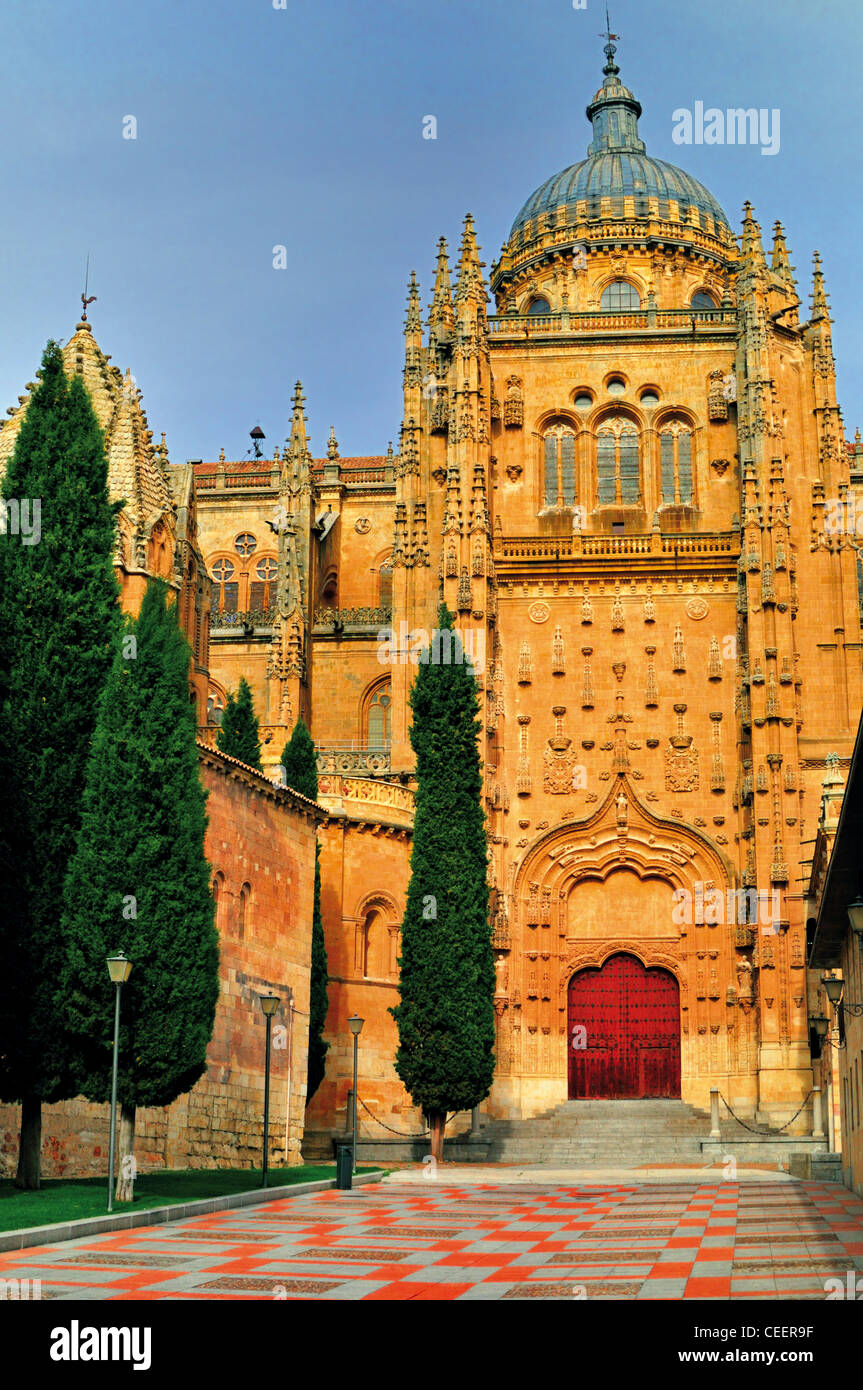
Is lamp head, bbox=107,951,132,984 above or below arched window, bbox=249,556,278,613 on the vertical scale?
below

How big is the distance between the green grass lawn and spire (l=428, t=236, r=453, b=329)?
1085 inches

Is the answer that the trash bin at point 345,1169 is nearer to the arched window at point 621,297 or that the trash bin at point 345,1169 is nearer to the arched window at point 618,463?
the arched window at point 618,463

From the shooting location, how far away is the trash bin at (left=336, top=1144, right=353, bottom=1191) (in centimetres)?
2332

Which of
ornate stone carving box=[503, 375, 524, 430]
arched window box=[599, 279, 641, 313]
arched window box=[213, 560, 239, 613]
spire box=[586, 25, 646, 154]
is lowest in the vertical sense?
arched window box=[213, 560, 239, 613]

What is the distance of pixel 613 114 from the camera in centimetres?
6134

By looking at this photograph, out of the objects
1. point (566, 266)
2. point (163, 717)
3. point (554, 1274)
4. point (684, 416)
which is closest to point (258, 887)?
point (163, 717)

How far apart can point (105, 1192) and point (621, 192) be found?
144 feet

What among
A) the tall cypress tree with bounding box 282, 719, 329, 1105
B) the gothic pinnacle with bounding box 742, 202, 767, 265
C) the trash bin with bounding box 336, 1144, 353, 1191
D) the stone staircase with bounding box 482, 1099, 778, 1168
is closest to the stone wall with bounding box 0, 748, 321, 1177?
the tall cypress tree with bounding box 282, 719, 329, 1105

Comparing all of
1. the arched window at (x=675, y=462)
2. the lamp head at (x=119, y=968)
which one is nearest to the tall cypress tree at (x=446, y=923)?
the arched window at (x=675, y=462)

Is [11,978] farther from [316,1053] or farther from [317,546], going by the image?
[317,546]

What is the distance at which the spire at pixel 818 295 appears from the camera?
46188mm

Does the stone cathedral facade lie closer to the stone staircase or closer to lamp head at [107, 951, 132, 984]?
the stone staircase

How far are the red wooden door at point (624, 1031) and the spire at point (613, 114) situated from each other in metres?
31.7

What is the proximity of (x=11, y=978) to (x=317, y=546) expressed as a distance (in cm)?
3338
